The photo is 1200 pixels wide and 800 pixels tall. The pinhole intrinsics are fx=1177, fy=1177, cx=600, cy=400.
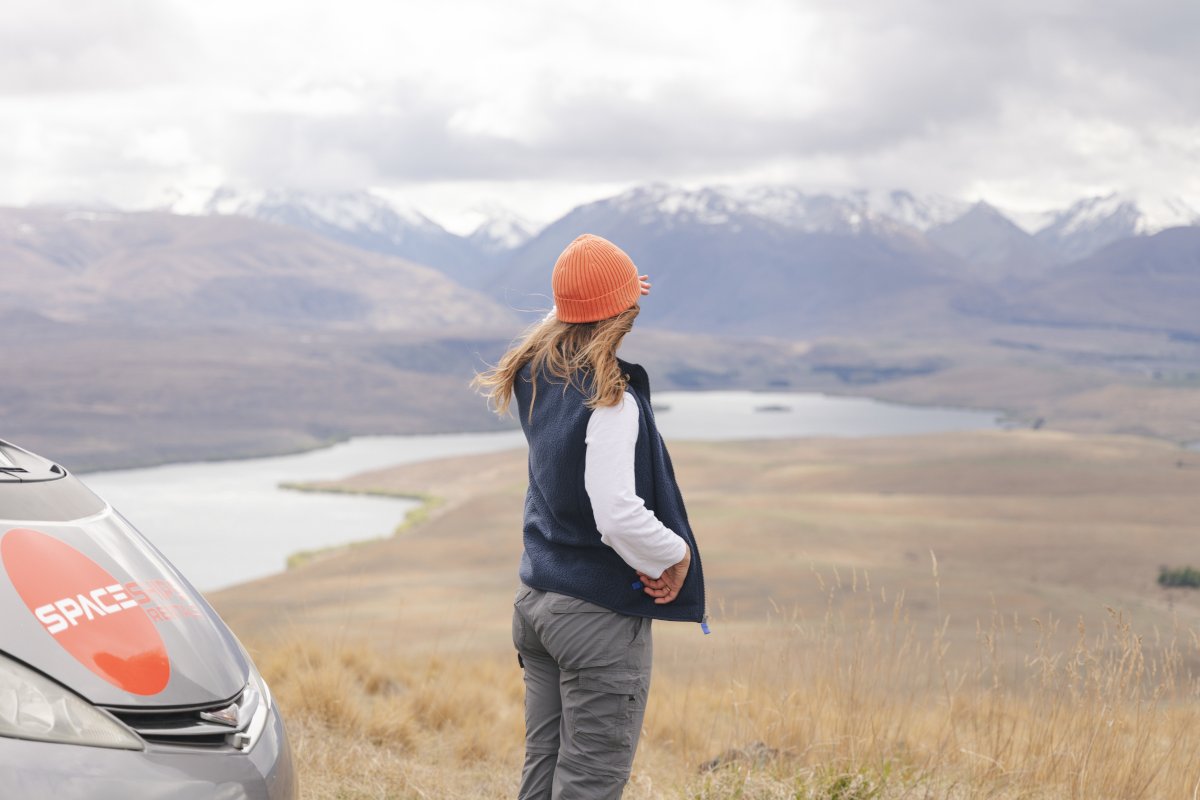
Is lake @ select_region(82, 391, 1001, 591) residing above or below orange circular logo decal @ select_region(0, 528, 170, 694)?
below

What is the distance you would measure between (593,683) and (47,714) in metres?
1.37

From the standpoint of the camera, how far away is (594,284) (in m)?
3.07

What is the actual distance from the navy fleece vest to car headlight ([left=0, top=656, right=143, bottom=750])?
1226 millimetres

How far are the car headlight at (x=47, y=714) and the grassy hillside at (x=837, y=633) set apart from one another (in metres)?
2.32

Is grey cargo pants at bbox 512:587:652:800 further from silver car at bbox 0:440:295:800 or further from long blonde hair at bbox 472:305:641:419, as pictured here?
silver car at bbox 0:440:295:800

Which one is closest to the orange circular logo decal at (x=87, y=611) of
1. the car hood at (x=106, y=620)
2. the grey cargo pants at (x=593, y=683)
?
the car hood at (x=106, y=620)

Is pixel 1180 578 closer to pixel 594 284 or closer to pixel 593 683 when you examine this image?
pixel 593 683

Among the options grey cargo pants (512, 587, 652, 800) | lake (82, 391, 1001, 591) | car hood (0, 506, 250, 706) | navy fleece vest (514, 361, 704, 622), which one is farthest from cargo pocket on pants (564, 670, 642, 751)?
lake (82, 391, 1001, 591)

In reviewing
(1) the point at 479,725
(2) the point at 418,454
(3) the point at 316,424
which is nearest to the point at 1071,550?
(1) the point at 479,725

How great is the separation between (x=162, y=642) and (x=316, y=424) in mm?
136075

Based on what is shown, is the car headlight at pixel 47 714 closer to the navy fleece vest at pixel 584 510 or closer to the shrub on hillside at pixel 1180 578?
the navy fleece vest at pixel 584 510

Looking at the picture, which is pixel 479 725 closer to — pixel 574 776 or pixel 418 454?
pixel 574 776

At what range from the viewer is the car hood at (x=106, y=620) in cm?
212

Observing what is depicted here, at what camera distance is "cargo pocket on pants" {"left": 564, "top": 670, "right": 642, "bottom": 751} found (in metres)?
3.03
